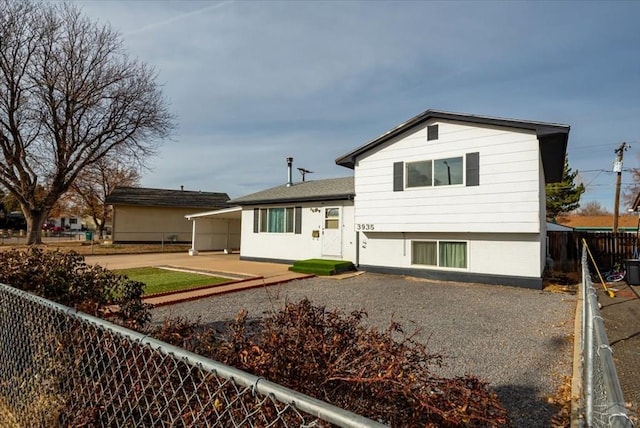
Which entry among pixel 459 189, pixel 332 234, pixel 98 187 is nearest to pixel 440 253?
pixel 459 189

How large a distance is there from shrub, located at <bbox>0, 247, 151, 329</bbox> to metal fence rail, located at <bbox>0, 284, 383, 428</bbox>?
1.54 ft

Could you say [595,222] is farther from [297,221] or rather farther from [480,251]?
[297,221]

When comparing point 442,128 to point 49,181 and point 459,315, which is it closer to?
point 459,315

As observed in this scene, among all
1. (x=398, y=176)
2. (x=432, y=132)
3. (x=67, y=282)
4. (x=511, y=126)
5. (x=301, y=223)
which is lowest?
Result: (x=67, y=282)

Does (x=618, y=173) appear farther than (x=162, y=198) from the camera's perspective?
No

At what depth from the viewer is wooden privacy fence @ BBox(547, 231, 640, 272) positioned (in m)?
13.6

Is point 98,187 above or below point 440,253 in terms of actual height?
above

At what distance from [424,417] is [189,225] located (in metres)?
29.6

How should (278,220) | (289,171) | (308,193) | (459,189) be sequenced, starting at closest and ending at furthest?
1. (459,189)
2. (308,193)
3. (278,220)
4. (289,171)

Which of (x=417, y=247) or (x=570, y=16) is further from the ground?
(x=570, y=16)

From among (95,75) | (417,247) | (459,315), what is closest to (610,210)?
(417,247)

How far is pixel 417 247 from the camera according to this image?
1186 centimetres

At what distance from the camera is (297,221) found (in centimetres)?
1467

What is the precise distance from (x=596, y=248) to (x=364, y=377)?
16670 mm
